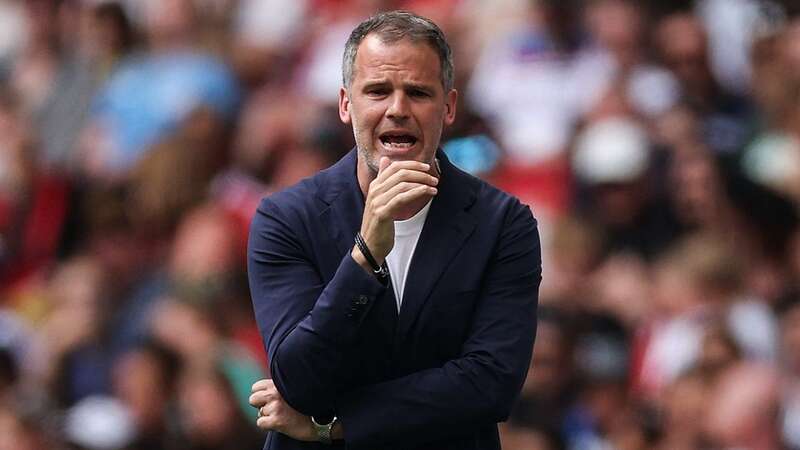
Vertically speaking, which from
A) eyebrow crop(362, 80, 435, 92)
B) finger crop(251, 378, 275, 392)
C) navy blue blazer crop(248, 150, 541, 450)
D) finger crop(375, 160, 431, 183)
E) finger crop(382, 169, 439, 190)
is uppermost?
eyebrow crop(362, 80, 435, 92)

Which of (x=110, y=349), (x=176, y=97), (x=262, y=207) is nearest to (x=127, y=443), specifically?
(x=110, y=349)

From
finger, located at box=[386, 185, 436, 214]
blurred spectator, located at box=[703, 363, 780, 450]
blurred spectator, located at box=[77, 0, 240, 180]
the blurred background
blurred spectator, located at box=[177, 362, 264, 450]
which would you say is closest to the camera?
finger, located at box=[386, 185, 436, 214]

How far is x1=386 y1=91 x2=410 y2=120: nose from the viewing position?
3.85 meters

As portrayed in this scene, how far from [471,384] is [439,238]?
13.3 inches

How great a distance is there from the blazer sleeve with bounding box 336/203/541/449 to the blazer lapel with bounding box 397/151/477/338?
10 cm

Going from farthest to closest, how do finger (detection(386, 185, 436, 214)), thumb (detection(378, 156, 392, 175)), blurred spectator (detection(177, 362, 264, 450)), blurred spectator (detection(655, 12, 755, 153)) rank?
blurred spectator (detection(655, 12, 755, 153)) → blurred spectator (detection(177, 362, 264, 450)) → thumb (detection(378, 156, 392, 175)) → finger (detection(386, 185, 436, 214))

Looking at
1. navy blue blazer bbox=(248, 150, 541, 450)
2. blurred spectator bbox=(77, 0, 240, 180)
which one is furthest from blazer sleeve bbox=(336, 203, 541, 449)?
blurred spectator bbox=(77, 0, 240, 180)

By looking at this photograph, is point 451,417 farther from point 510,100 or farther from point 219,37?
point 219,37

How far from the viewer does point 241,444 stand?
8062mm

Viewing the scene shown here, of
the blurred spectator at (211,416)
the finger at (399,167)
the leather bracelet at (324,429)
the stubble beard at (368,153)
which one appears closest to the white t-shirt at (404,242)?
the stubble beard at (368,153)

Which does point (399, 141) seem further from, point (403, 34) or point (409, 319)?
point (409, 319)

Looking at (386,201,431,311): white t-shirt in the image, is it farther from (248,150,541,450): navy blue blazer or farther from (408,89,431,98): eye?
(408,89,431,98): eye

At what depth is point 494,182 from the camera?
862cm

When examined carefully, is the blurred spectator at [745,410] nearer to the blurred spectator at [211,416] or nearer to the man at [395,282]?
the blurred spectator at [211,416]
